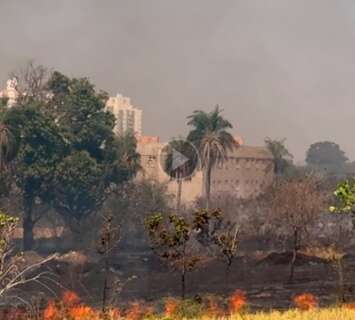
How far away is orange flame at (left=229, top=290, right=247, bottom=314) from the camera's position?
→ 35.2 meters

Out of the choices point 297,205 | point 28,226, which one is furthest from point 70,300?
point 28,226

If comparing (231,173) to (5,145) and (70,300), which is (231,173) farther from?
(70,300)

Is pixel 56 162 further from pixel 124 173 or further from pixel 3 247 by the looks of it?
pixel 3 247

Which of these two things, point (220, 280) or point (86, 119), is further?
point (86, 119)

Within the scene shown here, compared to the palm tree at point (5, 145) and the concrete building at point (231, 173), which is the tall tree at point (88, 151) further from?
the concrete building at point (231, 173)

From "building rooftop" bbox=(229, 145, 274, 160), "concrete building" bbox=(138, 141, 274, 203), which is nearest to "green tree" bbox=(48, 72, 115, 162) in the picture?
"concrete building" bbox=(138, 141, 274, 203)

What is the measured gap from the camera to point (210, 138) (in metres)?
87.9

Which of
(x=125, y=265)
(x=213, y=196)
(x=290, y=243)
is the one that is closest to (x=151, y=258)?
(x=125, y=265)

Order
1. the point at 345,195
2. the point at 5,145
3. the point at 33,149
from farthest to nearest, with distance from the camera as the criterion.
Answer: the point at 33,149 < the point at 5,145 < the point at 345,195

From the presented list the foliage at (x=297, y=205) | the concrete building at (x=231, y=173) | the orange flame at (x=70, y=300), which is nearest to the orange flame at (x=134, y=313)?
the orange flame at (x=70, y=300)

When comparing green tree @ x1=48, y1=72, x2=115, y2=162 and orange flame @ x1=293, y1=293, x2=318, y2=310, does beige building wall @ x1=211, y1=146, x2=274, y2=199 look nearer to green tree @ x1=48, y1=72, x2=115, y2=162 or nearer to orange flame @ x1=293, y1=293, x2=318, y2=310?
green tree @ x1=48, y1=72, x2=115, y2=162

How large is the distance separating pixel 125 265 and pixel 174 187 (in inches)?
1506

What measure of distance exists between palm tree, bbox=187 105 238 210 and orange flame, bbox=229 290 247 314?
43312 mm

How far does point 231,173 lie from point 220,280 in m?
63.3
